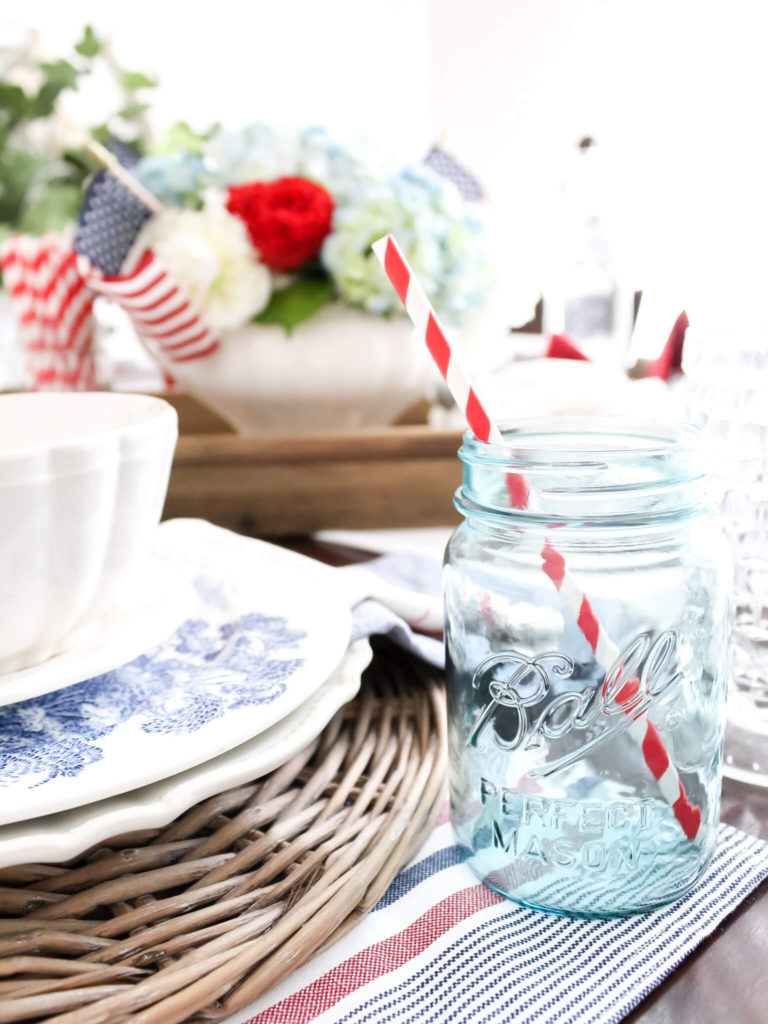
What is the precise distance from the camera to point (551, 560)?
11.8 inches

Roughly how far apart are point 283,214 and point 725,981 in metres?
0.61

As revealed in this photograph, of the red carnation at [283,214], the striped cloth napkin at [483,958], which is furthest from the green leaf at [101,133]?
the striped cloth napkin at [483,958]

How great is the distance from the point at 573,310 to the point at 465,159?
3.23ft

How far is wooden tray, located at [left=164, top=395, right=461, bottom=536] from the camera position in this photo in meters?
0.74

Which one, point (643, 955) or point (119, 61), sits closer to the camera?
point (643, 955)

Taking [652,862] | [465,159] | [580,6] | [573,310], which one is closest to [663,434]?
[652,862]

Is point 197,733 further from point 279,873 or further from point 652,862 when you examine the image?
point 652,862

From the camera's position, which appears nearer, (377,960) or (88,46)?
(377,960)

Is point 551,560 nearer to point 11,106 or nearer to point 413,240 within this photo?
point 413,240

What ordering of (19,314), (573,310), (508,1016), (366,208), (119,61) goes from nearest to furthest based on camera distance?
(508,1016) < (366,208) < (19,314) < (119,61) < (573,310)

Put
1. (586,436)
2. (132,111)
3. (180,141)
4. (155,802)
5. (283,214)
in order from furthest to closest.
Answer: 1. (132,111)
2. (180,141)
3. (283,214)
4. (586,436)
5. (155,802)

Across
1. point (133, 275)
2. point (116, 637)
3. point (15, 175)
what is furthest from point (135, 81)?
point (116, 637)

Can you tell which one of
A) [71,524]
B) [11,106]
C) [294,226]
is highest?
[11,106]

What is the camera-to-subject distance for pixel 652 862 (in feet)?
0.99
